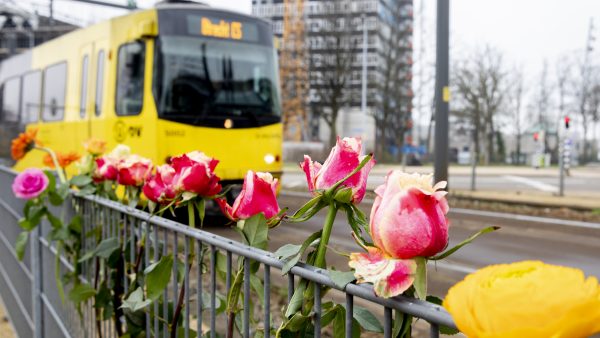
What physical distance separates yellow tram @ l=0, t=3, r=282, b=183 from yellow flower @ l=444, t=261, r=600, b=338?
8541mm

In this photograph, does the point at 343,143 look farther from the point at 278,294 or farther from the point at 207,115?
the point at 207,115

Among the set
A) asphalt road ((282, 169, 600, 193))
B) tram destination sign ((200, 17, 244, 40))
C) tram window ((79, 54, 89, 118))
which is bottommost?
asphalt road ((282, 169, 600, 193))

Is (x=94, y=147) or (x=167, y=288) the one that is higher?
(x=94, y=147)

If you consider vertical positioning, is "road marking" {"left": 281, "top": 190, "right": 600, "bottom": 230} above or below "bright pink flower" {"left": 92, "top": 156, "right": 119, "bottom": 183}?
below

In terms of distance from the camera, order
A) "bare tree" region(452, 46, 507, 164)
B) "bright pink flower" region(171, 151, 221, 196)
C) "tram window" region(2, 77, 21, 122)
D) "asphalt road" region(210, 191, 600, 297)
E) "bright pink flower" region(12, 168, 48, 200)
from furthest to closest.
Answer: "bare tree" region(452, 46, 507, 164) < "tram window" region(2, 77, 21, 122) < "asphalt road" region(210, 191, 600, 297) < "bright pink flower" region(12, 168, 48, 200) < "bright pink flower" region(171, 151, 221, 196)

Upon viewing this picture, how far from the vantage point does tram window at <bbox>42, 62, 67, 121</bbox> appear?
12148 mm

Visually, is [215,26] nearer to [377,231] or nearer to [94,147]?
[94,147]

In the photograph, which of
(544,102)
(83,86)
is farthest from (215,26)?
(544,102)

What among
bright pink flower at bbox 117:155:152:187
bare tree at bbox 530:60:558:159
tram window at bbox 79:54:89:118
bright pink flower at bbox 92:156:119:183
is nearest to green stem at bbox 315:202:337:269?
bright pink flower at bbox 117:155:152:187

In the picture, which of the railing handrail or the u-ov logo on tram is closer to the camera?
the railing handrail

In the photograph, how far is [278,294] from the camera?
4.67 meters

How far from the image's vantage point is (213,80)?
991 cm

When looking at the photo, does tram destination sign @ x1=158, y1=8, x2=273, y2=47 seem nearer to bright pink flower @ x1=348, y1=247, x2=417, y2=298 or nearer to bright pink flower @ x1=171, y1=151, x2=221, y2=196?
bright pink flower @ x1=171, y1=151, x2=221, y2=196

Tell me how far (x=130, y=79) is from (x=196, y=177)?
8.88m
